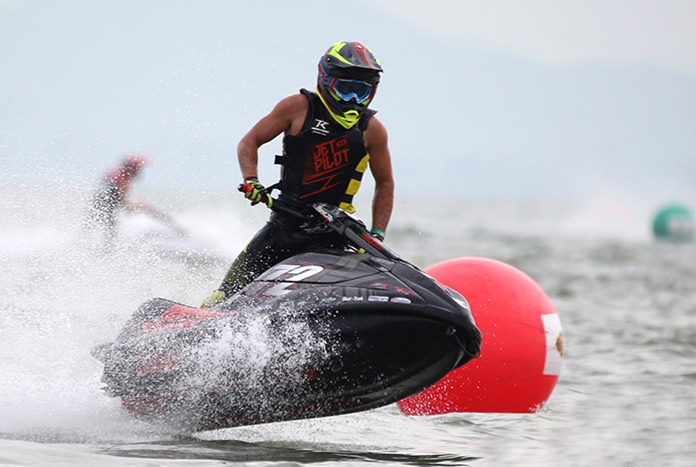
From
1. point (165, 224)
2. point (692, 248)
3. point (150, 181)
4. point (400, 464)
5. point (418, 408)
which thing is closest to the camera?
point (400, 464)

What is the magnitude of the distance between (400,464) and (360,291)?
1.05 meters

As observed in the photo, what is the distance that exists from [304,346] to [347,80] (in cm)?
181

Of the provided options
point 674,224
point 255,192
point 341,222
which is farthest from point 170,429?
point 674,224

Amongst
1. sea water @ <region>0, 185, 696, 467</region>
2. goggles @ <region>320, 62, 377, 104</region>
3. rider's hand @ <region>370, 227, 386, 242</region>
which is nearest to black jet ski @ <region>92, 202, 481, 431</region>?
sea water @ <region>0, 185, 696, 467</region>

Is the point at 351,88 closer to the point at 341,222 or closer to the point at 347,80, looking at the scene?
the point at 347,80

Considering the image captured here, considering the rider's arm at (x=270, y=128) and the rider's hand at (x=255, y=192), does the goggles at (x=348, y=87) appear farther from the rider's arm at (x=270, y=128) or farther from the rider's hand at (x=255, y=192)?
the rider's hand at (x=255, y=192)

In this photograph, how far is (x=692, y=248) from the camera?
3534 cm

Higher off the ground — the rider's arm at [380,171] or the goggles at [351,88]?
the goggles at [351,88]

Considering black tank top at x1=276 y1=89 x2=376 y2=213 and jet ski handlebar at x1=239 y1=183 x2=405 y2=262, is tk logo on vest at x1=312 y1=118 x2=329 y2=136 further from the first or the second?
jet ski handlebar at x1=239 y1=183 x2=405 y2=262

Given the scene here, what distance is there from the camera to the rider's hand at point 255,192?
6.80 meters

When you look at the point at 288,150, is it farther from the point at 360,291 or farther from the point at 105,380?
the point at 105,380

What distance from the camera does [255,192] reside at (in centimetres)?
682

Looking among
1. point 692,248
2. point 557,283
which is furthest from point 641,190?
point 557,283

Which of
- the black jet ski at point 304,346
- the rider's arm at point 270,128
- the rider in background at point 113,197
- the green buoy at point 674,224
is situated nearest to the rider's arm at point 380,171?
the rider's arm at point 270,128
